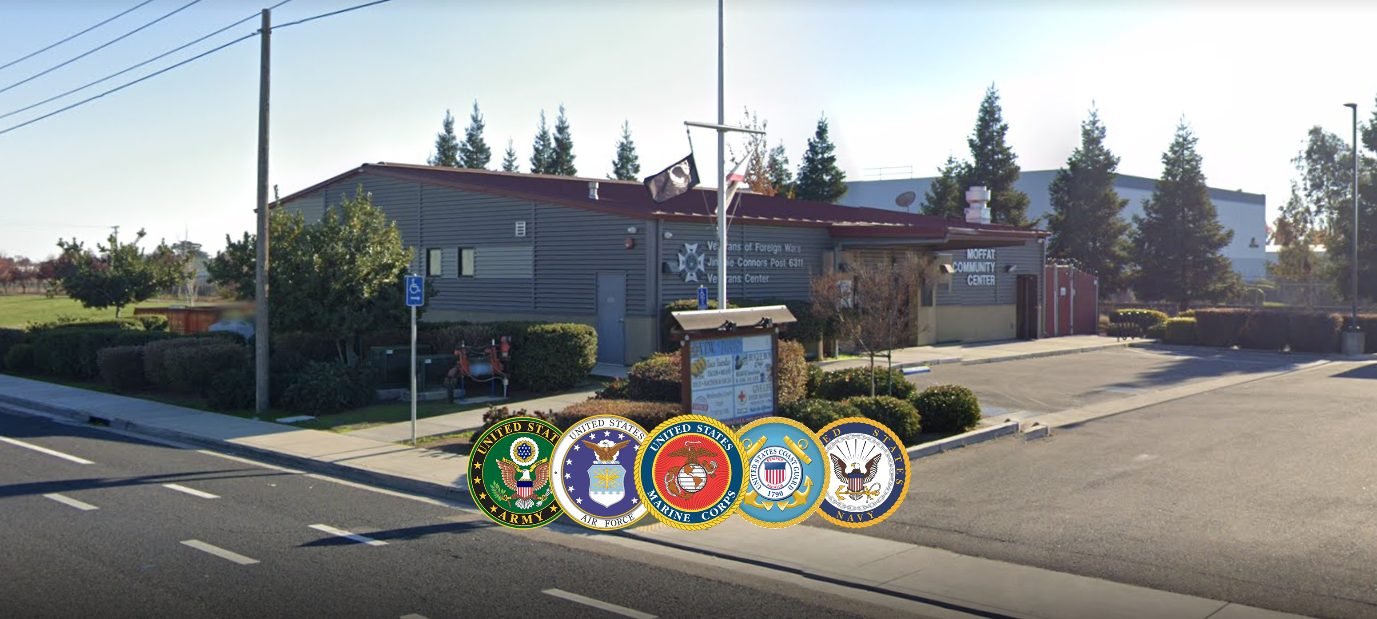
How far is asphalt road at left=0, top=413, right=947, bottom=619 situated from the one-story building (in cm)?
1350

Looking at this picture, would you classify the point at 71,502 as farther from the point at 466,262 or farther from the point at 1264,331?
the point at 1264,331

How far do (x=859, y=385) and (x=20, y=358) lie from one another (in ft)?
74.5

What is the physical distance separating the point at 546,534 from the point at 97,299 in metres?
31.6

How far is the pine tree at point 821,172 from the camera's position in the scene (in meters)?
61.1

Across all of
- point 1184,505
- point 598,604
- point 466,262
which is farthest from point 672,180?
point 598,604

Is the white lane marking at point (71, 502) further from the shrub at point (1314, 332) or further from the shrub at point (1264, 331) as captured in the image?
the shrub at point (1314, 332)

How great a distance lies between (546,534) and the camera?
10469 millimetres

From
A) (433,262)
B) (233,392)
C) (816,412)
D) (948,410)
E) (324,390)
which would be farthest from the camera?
(433,262)

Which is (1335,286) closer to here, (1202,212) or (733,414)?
(1202,212)

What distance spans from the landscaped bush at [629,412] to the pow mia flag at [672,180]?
6.93m

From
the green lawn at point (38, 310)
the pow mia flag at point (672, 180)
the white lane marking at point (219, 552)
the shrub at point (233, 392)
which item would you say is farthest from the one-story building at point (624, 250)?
the green lawn at point (38, 310)

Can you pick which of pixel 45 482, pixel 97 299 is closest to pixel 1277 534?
pixel 45 482

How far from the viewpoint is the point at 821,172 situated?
6150 cm

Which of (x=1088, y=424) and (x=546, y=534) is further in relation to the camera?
(x=1088, y=424)
